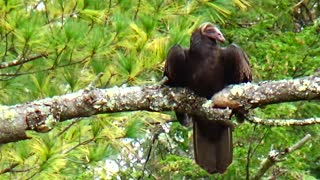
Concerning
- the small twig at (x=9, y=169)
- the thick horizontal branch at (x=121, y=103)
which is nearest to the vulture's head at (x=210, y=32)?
the thick horizontal branch at (x=121, y=103)

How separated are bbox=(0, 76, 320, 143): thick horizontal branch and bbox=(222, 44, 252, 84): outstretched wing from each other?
15.0 inches

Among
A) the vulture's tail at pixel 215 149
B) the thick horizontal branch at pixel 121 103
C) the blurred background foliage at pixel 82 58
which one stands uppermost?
the thick horizontal branch at pixel 121 103

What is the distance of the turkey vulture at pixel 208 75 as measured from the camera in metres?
3.13

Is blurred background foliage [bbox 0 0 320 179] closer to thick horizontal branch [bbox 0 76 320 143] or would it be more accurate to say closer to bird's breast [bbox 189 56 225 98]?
bird's breast [bbox 189 56 225 98]

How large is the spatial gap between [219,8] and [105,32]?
2.31 feet

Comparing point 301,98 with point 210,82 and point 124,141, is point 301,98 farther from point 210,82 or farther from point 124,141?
point 124,141

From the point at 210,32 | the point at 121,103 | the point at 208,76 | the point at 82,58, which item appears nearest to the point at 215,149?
the point at 208,76

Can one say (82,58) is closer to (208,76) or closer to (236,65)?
(208,76)

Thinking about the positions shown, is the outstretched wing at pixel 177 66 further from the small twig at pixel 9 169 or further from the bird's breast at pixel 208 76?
the small twig at pixel 9 169

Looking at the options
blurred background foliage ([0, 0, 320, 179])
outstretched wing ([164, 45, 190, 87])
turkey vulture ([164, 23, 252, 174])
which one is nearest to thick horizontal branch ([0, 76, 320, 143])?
turkey vulture ([164, 23, 252, 174])

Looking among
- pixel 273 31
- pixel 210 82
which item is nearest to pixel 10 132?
pixel 210 82

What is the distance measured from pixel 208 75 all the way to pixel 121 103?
2.04 feet

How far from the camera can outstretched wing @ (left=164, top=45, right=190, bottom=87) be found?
3102 millimetres

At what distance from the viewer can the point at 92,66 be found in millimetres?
3527
